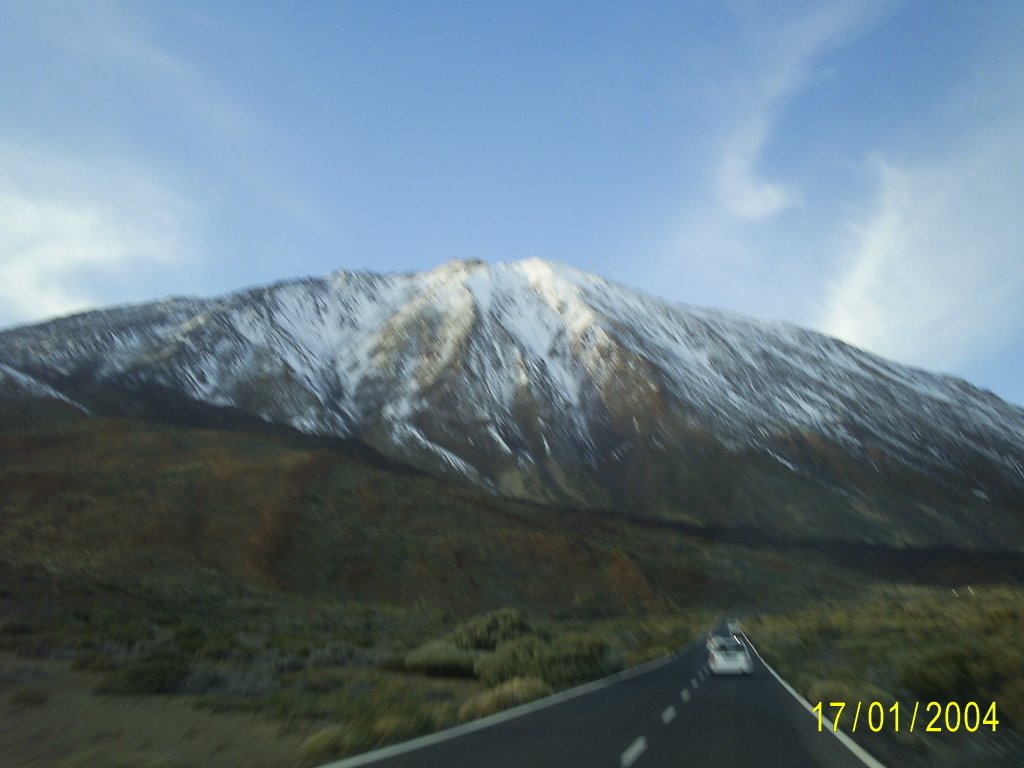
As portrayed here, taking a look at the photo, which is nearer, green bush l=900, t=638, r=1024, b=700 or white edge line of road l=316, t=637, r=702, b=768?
white edge line of road l=316, t=637, r=702, b=768

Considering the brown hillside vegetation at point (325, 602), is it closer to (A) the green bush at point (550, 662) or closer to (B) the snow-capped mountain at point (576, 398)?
(A) the green bush at point (550, 662)

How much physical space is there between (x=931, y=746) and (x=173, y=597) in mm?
29779

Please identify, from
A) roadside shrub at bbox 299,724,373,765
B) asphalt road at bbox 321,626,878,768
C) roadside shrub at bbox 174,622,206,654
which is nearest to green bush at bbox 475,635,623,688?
asphalt road at bbox 321,626,878,768

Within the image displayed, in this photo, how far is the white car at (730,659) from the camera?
21609mm

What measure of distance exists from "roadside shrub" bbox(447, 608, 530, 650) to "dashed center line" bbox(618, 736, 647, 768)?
14572 mm

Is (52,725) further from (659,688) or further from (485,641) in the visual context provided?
(485,641)

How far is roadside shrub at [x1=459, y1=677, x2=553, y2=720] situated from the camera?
1372 cm

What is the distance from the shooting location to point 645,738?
11125 mm

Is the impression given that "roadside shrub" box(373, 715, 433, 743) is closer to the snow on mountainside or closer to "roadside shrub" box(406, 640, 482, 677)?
"roadside shrub" box(406, 640, 482, 677)

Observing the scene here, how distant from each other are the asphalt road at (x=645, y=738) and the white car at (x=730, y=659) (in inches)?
182

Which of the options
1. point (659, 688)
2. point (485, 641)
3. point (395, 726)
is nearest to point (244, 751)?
point (395, 726)

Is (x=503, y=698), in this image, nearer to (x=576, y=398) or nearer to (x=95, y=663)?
(x=95, y=663)

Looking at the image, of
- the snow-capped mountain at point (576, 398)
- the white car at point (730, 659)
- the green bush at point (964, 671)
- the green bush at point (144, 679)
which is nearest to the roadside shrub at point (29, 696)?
the green bush at point (144, 679)

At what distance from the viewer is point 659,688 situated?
1827cm
